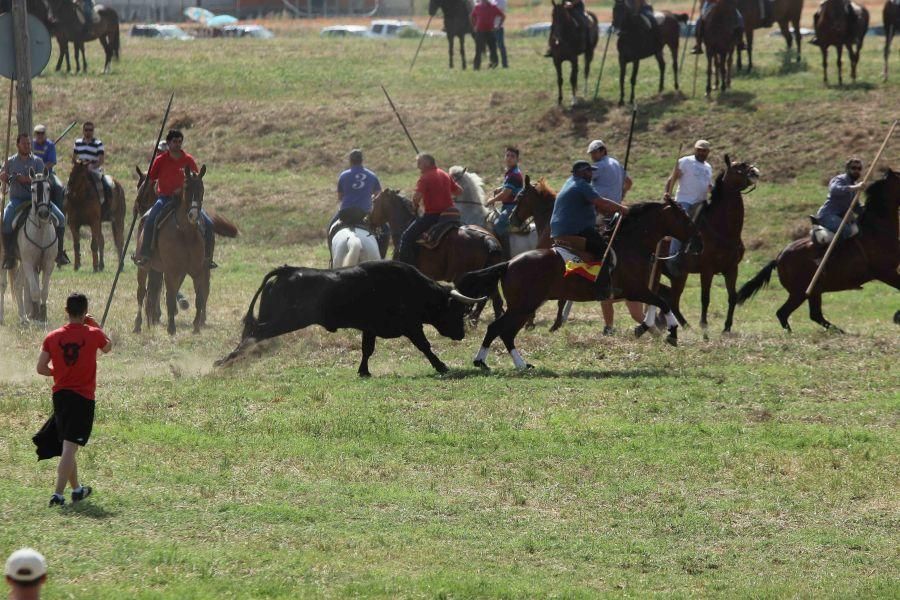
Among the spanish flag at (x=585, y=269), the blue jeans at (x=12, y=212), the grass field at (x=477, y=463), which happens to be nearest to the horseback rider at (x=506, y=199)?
the grass field at (x=477, y=463)

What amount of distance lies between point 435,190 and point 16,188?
6123 millimetres

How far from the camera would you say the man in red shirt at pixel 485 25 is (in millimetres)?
42500

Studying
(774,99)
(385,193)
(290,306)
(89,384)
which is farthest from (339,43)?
(89,384)

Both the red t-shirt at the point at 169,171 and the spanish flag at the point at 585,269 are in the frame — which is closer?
the spanish flag at the point at 585,269

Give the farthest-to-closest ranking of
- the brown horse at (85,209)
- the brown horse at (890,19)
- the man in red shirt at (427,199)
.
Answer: the brown horse at (890,19) < the brown horse at (85,209) < the man in red shirt at (427,199)

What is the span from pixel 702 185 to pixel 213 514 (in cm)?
1192

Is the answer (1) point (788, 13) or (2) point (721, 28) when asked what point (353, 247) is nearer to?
(2) point (721, 28)

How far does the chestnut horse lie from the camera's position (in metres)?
A: 17.2

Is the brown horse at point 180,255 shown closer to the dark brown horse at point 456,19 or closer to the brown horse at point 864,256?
the brown horse at point 864,256

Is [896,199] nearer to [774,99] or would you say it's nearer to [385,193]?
[385,193]

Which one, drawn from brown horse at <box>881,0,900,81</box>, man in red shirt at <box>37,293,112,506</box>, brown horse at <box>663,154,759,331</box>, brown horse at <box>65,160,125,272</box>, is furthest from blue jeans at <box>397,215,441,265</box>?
brown horse at <box>881,0,900,81</box>

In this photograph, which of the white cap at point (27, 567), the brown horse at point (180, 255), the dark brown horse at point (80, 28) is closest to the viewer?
the white cap at point (27, 567)

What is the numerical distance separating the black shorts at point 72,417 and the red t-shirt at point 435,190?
9.39 m

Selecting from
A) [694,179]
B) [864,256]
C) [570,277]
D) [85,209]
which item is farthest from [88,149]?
[864,256]
